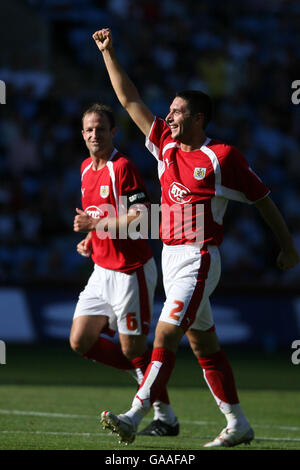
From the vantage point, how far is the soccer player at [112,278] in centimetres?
834

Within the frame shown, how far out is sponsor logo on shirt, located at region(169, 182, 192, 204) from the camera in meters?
7.26

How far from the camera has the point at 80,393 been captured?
11289 mm

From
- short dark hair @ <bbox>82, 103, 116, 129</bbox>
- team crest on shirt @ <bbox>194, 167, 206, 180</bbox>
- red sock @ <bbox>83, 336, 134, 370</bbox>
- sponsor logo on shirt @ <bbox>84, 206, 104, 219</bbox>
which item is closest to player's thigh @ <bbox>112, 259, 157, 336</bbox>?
red sock @ <bbox>83, 336, 134, 370</bbox>

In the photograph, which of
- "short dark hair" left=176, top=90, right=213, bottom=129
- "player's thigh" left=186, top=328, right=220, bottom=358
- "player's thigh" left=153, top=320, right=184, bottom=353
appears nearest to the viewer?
"player's thigh" left=153, top=320, right=184, bottom=353

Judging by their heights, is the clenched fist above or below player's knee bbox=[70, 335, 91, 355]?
above

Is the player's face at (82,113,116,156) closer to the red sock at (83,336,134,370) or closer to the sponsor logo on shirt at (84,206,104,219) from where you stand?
the sponsor logo on shirt at (84,206,104,219)

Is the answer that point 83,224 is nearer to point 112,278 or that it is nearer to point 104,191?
point 104,191

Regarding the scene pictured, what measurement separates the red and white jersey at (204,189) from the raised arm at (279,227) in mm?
80

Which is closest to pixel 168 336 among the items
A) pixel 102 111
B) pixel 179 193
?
pixel 179 193

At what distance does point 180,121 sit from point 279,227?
107 centimetres

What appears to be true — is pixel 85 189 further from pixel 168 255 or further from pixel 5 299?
pixel 5 299

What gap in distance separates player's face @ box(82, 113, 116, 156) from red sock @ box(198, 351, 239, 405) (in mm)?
2020

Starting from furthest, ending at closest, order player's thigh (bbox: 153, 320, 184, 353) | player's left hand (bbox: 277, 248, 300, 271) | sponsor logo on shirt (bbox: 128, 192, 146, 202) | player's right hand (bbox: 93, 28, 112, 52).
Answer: sponsor logo on shirt (bbox: 128, 192, 146, 202) < player's right hand (bbox: 93, 28, 112, 52) < player's left hand (bbox: 277, 248, 300, 271) < player's thigh (bbox: 153, 320, 184, 353)
